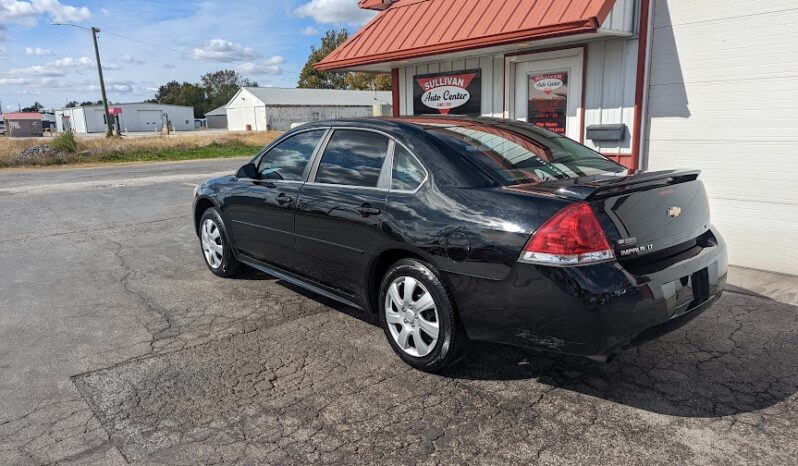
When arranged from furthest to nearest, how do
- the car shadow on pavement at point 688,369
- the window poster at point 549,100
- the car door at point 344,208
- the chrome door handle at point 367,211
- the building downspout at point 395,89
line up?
the building downspout at point 395,89 → the window poster at point 549,100 → the car door at point 344,208 → the chrome door handle at point 367,211 → the car shadow on pavement at point 688,369

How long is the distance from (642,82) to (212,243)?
199 inches

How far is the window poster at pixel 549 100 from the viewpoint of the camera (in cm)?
723

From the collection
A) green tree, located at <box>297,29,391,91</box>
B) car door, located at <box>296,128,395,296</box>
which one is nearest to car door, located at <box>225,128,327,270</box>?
car door, located at <box>296,128,395,296</box>

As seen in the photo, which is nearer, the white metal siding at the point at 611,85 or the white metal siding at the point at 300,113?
the white metal siding at the point at 611,85

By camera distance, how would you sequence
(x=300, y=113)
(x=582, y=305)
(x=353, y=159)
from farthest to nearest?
(x=300, y=113)
(x=353, y=159)
(x=582, y=305)

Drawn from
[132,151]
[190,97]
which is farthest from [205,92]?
[132,151]

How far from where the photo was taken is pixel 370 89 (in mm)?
73750

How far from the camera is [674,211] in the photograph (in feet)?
10.9

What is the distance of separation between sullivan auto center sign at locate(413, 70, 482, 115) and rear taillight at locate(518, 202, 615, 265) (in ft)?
18.1

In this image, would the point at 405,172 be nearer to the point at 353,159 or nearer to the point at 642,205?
the point at 353,159

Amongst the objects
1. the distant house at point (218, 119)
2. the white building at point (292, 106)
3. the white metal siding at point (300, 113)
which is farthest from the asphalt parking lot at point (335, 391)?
the distant house at point (218, 119)

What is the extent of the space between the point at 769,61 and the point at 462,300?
447 centimetres

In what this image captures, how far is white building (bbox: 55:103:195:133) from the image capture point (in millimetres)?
87812

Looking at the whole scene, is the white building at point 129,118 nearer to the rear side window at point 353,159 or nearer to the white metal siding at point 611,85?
the white metal siding at point 611,85
